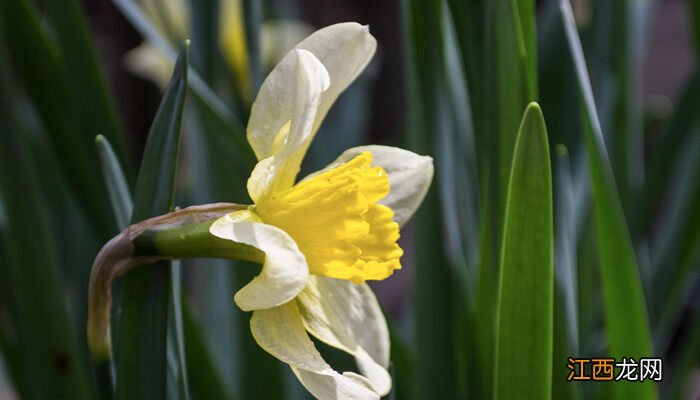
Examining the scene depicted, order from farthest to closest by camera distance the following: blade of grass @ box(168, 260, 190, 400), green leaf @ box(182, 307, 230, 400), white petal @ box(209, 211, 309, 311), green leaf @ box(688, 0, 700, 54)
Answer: green leaf @ box(688, 0, 700, 54)
green leaf @ box(182, 307, 230, 400)
blade of grass @ box(168, 260, 190, 400)
white petal @ box(209, 211, 309, 311)

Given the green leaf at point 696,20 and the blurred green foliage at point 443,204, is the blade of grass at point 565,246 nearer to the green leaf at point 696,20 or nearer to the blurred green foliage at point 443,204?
the blurred green foliage at point 443,204

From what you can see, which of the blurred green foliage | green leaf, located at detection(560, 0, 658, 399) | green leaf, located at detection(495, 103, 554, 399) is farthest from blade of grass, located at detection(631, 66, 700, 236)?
green leaf, located at detection(495, 103, 554, 399)

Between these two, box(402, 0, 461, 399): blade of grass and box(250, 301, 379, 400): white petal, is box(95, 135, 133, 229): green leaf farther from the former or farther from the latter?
box(402, 0, 461, 399): blade of grass

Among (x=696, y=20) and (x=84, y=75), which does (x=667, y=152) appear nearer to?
(x=696, y=20)

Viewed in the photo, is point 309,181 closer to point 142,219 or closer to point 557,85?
point 142,219

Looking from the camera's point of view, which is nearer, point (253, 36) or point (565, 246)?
point (565, 246)

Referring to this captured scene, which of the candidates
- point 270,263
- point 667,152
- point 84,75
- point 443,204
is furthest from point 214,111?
point 667,152

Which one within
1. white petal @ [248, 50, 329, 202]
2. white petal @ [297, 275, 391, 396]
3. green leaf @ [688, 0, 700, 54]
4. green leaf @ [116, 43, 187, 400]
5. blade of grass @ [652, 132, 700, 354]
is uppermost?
green leaf @ [688, 0, 700, 54]
